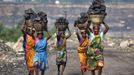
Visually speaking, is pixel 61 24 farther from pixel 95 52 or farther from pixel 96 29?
pixel 95 52

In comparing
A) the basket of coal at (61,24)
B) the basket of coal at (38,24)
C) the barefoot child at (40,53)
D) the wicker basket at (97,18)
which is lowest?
the barefoot child at (40,53)

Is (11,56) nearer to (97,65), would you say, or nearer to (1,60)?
(1,60)

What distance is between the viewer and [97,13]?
11000 mm

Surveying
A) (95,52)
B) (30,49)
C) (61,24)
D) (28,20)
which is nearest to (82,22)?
(61,24)

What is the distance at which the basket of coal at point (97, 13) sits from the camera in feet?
36.1

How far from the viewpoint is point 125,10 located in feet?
307

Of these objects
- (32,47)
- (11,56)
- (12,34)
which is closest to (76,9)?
(12,34)

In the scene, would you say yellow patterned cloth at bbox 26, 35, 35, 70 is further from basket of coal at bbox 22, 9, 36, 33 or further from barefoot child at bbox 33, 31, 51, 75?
basket of coal at bbox 22, 9, 36, 33

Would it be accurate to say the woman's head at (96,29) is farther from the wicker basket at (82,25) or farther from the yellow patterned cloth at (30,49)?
the yellow patterned cloth at (30,49)

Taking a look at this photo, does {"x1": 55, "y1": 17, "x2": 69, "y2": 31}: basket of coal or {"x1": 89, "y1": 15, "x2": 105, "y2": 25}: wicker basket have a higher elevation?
{"x1": 89, "y1": 15, "x2": 105, "y2": 25}: wicker basket

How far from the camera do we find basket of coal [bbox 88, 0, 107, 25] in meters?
11.0

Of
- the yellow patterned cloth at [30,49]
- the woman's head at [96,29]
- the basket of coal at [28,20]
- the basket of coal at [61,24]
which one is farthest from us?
the basket of coal at [61,24]

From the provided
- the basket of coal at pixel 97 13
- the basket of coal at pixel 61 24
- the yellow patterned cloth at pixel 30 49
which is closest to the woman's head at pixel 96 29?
the basket of coal at pixel 97 13

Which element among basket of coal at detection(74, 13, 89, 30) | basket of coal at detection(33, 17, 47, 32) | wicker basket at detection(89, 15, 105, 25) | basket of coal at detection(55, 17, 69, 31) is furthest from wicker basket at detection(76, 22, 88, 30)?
basket of coal at detection(33, 17, 47, 32)
